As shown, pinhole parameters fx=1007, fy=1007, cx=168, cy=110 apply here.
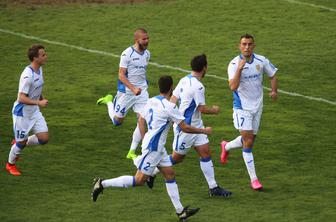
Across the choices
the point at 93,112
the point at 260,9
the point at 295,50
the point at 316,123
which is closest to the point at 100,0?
the point at 260,9

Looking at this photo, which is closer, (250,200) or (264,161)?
(250,200)

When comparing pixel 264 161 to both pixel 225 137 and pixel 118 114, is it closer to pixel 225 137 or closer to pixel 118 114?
pixel 225 137

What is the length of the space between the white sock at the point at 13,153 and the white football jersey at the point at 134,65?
107 inches

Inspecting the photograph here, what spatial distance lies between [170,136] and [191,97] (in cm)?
444

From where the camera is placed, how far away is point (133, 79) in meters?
19.8

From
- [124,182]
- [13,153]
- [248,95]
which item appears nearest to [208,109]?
[248,95]

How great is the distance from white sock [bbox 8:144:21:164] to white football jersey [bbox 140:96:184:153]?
342 cm

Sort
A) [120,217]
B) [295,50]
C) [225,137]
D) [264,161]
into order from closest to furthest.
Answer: [120,217] < [264,161] < [225,137] < [295,50]

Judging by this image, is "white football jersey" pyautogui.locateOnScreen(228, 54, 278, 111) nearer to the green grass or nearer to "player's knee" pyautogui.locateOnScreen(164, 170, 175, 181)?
the green grass

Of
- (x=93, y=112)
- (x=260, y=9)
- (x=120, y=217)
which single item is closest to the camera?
(x=120, y=217)

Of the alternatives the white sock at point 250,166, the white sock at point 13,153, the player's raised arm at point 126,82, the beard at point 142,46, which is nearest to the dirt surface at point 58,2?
the beard at point 142,46

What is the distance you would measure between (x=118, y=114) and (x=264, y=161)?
3.14 meters

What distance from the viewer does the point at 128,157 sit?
19.4m

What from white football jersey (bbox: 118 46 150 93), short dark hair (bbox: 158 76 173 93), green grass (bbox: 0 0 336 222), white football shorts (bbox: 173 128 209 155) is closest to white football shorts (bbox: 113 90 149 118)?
white football jersey (bbox: 118 46 150 93)
